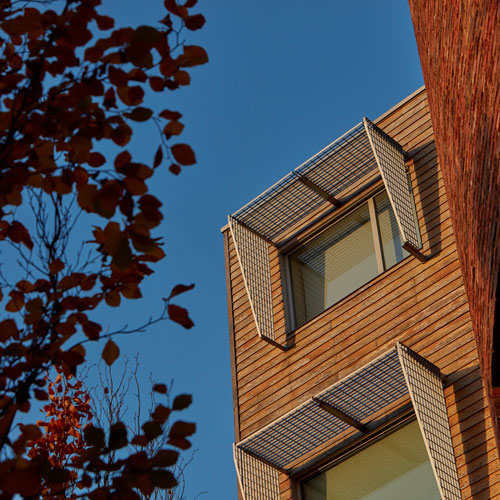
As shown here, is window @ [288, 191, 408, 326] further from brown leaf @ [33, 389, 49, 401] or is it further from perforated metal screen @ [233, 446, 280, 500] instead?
brown leaf @ [33, 389, 49, 401]

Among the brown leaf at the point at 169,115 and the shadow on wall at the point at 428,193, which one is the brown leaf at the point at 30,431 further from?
the shadow on wall at the point at 428,193

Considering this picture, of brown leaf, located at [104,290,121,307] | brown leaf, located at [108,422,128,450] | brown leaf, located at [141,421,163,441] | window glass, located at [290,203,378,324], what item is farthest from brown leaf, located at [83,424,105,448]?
window glass, located at [290,203,378,324]

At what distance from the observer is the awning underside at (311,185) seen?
37.1ft

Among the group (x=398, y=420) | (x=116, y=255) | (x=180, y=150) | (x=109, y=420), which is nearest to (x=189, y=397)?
(x=116, y=255)

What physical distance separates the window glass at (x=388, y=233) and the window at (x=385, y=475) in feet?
7.46

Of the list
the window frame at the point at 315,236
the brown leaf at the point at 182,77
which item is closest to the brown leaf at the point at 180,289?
the brown leaf at the point at 182,77

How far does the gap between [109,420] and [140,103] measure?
319 inches

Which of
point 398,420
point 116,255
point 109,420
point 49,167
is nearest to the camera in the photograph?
point 116,255

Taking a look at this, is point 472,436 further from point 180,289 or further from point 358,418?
point 180,289

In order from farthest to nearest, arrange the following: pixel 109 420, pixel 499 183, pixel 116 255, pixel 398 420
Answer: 1. pixel 109 420
2. pixel 398 420
3. pixel 499 183
4. pixel 116 255

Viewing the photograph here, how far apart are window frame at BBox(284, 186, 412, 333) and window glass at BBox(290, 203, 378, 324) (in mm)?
62

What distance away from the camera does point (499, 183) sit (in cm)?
387

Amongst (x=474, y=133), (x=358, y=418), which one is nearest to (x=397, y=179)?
(x=358, y=418)

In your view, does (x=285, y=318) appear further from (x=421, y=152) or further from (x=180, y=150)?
(x=180, y=150)
